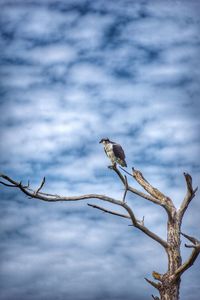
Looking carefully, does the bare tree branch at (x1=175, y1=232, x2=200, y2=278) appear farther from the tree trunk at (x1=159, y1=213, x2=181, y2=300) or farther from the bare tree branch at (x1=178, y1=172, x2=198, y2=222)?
the bare tree branch at (x1=178, y1=172, x2=198, y2=222)

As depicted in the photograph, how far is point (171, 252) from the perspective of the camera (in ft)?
36.6

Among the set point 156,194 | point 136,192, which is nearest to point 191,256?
point 156,194

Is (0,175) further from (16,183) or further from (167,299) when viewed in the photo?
(167,299)

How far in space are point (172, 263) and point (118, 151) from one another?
13.8 ft

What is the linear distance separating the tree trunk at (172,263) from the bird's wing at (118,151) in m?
3.15

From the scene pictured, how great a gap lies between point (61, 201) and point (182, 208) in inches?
116

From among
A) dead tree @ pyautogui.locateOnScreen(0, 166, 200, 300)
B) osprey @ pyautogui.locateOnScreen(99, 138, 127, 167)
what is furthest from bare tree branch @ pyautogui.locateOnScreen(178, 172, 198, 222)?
osprey @ pyautogui.locateOnScreen(99, 138, 127, 167)

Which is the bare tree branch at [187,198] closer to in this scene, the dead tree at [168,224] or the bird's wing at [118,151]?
the dead tree at [168,224]

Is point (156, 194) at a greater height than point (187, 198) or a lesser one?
greater

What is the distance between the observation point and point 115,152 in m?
14.2

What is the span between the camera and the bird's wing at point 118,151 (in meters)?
14.1

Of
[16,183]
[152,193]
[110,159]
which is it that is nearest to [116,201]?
[152,193]

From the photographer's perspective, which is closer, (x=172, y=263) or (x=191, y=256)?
(x=191, y=256)

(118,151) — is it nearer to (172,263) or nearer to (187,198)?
(187,198)
